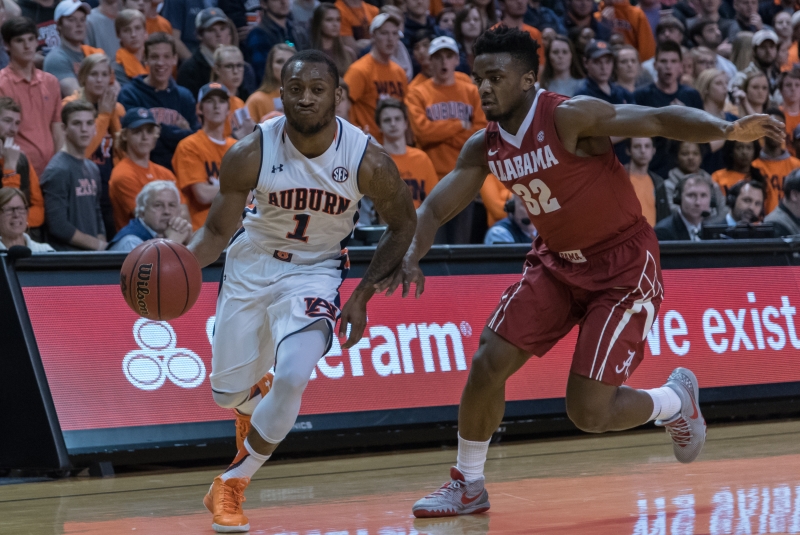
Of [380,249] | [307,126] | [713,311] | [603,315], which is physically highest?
[307,126]

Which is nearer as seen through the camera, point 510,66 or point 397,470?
point 510,66

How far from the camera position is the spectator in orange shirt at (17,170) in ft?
26.8

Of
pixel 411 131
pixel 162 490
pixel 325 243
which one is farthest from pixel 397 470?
pixel 411 131

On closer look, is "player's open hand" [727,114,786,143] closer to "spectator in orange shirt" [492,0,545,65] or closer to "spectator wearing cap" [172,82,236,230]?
"spectator wearing cap" [172,82,236,230]

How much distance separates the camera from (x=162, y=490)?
20.6 feet

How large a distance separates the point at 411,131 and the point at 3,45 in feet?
12.4

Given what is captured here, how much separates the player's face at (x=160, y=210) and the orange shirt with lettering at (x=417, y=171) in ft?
8.34

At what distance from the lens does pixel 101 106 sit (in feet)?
30.1

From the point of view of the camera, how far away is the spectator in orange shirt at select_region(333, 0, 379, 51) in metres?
11.8

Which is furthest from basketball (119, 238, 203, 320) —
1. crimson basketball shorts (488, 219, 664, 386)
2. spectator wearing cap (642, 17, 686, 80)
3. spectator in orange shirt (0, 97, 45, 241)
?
spectator wearing cap (642, 17, 686, 80)

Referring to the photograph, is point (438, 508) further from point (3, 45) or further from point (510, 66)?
point (3, 45)

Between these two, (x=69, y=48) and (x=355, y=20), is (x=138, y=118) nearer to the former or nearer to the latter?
(x=69, y=48)

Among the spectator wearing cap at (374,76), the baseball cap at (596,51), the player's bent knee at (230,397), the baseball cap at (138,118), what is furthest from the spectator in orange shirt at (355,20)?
the player's bent knee at (230,397)

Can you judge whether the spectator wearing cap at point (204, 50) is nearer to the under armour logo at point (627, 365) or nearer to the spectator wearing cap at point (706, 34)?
the under armour logo at point (627, 365)
